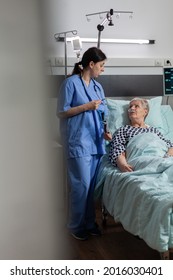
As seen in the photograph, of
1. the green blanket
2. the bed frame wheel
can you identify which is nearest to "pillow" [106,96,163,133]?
the green blanket

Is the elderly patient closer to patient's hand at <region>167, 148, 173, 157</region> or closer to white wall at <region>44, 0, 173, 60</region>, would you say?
patient's hand at <region>167, 148, 173, 157</region>

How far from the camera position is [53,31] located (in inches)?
19.5

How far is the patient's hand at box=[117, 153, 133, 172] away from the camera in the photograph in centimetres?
157

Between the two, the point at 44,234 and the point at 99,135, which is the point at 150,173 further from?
the point at 44,234

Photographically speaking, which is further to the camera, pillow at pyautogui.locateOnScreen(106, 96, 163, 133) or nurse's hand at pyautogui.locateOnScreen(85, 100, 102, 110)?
pillow at pyautogui.locateOnScreen(106, 96, 163, 133)

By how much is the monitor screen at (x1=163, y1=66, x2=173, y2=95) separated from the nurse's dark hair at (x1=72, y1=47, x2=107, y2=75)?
691 mm

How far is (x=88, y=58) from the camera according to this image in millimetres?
1551

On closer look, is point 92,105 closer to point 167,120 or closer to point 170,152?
point 170,152

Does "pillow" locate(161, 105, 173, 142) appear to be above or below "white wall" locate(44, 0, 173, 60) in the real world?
below

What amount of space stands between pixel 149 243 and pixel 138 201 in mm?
192

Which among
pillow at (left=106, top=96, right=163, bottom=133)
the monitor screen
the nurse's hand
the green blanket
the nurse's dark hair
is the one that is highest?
the nurse's dark hair
